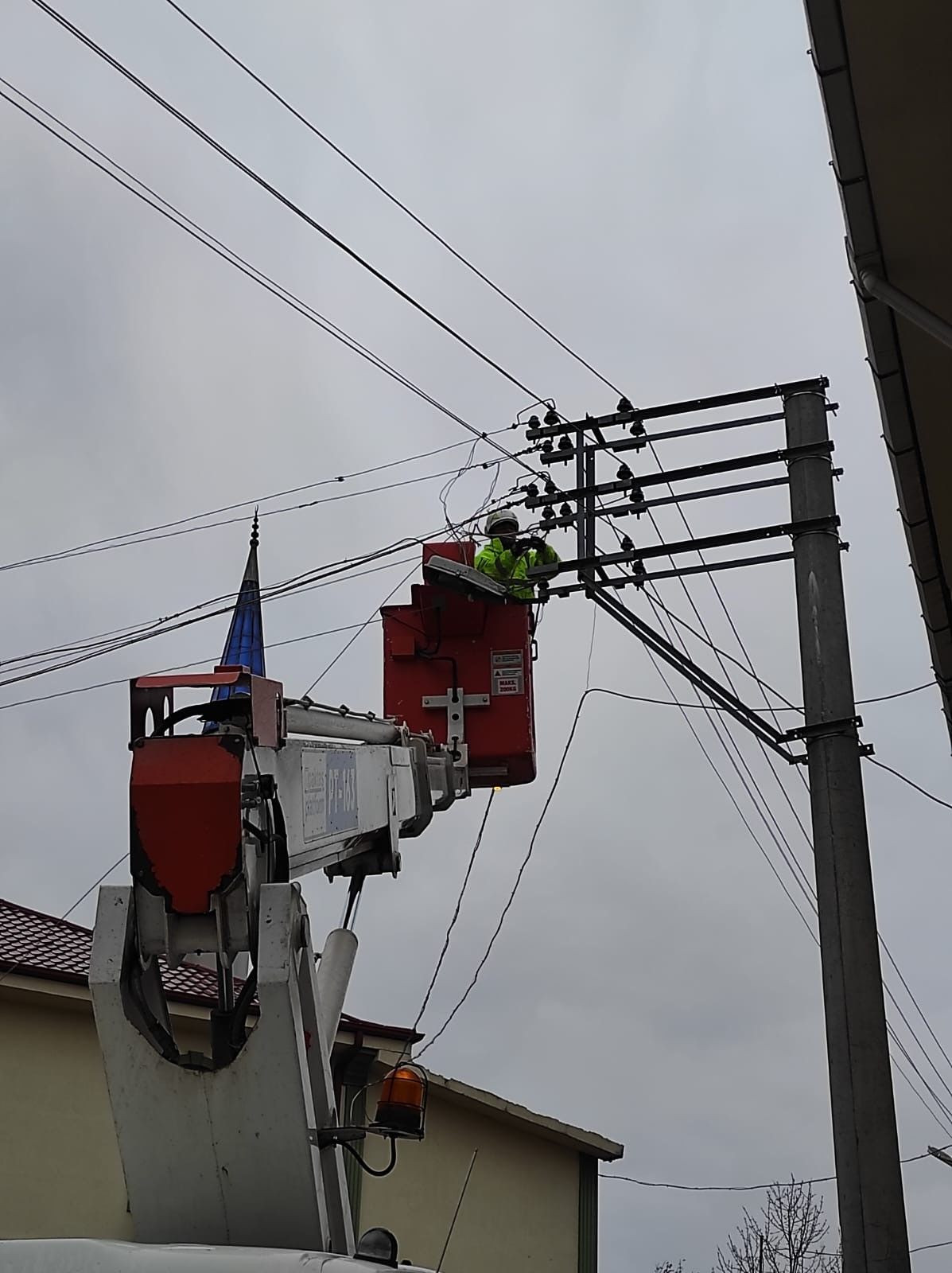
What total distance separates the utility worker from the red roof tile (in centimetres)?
358

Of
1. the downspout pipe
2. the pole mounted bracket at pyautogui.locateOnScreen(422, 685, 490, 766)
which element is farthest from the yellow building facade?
the downspout pipe

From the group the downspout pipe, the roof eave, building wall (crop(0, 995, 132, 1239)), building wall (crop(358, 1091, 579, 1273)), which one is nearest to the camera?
the roof eave

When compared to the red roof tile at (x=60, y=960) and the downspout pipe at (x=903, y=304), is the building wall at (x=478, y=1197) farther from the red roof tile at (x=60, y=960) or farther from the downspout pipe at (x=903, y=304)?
the downspout pipe at (x=903, y=304)

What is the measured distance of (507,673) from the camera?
369 inches

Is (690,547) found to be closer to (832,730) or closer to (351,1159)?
(832,730)

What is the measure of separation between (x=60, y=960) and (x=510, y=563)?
18.6 feet

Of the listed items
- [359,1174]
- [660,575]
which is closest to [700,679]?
[660,575]

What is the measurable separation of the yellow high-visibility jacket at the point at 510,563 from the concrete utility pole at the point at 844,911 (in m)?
1.88

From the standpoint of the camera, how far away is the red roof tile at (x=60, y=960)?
1113 cm

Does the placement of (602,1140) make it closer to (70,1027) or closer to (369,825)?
(70,1027)

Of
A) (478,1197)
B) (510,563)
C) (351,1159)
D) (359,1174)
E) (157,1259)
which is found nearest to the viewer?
(157,1259)

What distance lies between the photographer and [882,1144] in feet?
23.2

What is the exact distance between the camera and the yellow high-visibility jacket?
9492 millimetres

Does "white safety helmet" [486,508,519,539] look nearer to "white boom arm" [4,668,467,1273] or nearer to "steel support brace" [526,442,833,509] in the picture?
"steel support brace" [526,442,833,509]
